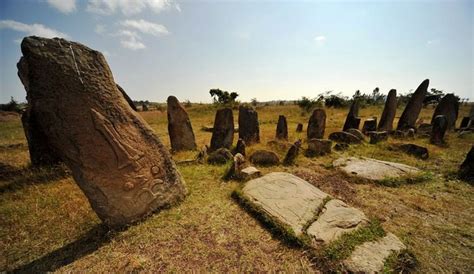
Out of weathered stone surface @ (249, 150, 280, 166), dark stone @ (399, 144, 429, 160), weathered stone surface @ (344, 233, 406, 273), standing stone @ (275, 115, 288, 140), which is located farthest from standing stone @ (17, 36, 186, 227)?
dark stone @ (399, 144, 429, 160)

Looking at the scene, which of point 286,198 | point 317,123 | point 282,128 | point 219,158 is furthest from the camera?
point 317,123

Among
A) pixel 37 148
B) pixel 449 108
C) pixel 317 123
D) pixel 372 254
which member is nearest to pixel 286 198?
pixel 372 254

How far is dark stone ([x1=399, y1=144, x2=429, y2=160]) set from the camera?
6284 millimetres

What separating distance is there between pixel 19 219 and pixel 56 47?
289cm

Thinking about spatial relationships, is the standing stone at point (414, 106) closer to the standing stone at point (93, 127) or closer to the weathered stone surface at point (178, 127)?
the weathered stone surface at point (178, 127)

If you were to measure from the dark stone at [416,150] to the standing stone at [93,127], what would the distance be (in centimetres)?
739

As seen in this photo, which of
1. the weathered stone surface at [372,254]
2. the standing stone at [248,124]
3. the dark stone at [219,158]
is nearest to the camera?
the weathered stone surface at [372,254]

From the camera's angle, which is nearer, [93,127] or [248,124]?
[93,127]

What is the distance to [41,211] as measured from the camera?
3.61 meters

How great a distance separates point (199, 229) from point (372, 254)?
2.20m

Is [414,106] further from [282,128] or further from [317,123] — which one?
Answer: [282,128]

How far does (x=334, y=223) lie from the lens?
294cm

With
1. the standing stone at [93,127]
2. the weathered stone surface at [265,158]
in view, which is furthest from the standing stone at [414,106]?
the standing stone at [93,127]

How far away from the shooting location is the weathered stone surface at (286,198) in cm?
312
